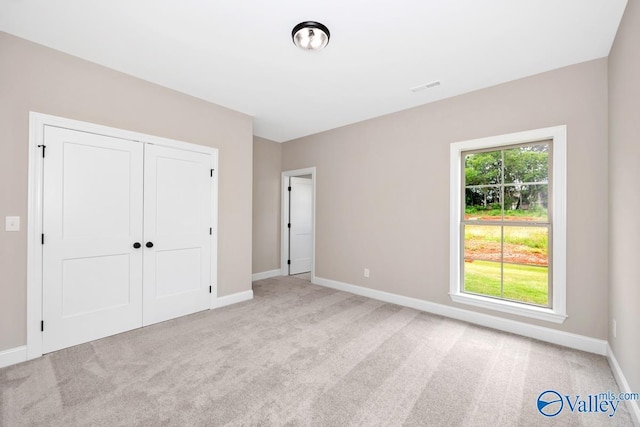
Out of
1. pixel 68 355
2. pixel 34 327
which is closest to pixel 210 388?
pixel 68 355

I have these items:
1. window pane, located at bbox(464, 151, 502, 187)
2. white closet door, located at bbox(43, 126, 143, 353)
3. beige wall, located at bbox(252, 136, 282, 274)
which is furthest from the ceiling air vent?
white closet door, located at bbox(43, 126, 143, 353)

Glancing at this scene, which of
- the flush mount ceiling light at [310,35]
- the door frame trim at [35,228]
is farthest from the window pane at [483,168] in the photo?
the door frame trim at [35,228]

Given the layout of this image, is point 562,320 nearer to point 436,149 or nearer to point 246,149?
point 436,149

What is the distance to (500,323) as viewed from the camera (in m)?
3.03

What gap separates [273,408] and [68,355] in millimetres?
2068

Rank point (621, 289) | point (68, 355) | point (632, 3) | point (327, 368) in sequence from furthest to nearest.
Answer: point (68, 355)
point (327, 368)
point (621, 289)
point (632, 3)

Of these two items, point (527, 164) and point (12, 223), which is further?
point (527, 164)

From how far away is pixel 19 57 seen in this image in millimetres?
2340

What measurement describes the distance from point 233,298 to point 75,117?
276 cm

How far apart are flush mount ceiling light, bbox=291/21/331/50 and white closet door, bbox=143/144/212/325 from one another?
2036 millimetres

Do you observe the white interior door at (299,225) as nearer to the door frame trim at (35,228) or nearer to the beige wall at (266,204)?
the beige wall at (266,204)

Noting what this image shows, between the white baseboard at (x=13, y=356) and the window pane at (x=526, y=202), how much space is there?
4927 millimetres

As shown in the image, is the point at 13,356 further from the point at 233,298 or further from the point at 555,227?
the point at 555,227

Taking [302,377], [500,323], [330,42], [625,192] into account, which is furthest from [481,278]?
[330,42]
